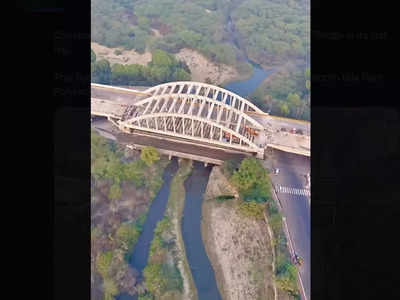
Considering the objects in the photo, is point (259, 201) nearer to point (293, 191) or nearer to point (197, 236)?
point (293, 191)

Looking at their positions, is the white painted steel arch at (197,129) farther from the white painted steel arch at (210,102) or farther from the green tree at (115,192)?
the green tree at (115,192)

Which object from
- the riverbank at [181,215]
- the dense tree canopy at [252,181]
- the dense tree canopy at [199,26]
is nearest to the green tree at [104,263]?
the riverbank at [181,215]

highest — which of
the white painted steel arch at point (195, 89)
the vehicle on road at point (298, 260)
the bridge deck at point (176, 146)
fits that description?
the white painted steel arch at point (195, 89)

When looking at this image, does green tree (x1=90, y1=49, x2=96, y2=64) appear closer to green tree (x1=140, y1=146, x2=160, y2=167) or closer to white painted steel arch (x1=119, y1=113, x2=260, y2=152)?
white painted steel arch (x1=119, y1=113, x2=260, y2=152)

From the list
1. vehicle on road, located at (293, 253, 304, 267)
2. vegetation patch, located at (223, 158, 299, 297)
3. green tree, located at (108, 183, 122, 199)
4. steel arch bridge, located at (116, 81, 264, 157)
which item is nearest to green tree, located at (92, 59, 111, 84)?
steel arch bridge, located at (116, 81, 264, 157)
